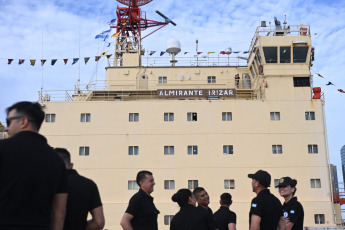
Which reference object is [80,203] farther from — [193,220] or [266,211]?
[266,211]

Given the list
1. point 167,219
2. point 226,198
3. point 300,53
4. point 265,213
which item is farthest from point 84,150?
point 265,213

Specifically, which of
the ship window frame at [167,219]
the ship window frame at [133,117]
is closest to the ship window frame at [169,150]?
the ship window frame at [133,117]

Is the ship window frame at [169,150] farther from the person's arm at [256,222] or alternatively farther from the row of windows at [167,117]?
the person's arm at [256,222]

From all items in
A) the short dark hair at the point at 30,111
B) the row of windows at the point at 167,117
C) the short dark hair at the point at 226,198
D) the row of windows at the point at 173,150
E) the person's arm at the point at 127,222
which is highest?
the row of windows at the point at 167,117

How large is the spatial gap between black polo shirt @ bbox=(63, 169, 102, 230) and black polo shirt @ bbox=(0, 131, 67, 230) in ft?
3.45

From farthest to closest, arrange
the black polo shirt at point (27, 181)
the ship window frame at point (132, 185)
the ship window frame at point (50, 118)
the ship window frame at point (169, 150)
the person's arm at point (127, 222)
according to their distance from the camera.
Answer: the ship window frame at point (50, 118) → the ship window frame at point (169, 150) → the ship window frame at point (132, 185) → the person's arm at point (127, 222) → the black polo shirt at point (27, 181)

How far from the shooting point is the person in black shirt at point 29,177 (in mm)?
2838

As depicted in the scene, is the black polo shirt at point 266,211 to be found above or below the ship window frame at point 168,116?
below

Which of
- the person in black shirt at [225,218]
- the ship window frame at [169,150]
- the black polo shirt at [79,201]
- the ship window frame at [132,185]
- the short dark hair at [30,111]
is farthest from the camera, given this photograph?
the ship window frame at [169,150]

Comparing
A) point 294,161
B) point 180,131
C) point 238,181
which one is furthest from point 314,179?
point 180,131

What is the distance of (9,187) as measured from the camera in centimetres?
285

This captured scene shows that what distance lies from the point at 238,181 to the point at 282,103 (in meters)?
4.71

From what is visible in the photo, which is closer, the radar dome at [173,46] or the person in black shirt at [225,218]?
the person in black shirt at [225,218]

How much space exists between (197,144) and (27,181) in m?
17.9
